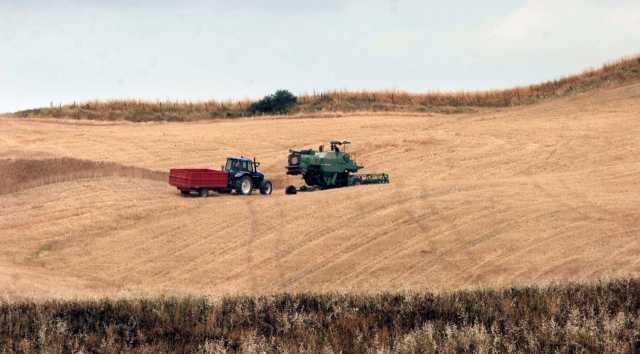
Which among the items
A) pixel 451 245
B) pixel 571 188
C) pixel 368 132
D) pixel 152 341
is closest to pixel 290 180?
pixel 368 132

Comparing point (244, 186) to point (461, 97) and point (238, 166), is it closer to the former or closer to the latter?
point (238, 166)

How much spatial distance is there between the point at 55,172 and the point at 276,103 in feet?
99.5

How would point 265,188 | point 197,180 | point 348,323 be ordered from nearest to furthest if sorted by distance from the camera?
point 348,323 → point 197,180 → point 265,188

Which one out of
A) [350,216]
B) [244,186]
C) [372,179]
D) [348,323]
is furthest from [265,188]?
[348,323]

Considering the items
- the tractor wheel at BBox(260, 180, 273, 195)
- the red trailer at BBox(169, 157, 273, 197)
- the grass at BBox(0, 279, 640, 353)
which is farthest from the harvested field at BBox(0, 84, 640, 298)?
the grass at BBox(0, 279, 640, 353)

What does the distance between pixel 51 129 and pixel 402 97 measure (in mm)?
27135

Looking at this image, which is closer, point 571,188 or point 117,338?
point 117,338

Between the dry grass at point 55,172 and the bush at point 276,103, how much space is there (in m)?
25.4

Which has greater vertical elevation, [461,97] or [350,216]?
[461,97]

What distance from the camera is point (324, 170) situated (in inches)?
1677

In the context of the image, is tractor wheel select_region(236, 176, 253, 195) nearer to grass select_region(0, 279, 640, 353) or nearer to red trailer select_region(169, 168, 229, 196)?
red trailer select_region(169, 168, 229, 196)

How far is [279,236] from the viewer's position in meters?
32.0

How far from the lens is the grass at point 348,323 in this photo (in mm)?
16250

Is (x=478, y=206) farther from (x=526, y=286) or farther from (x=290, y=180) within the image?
(x=290, y=180)
